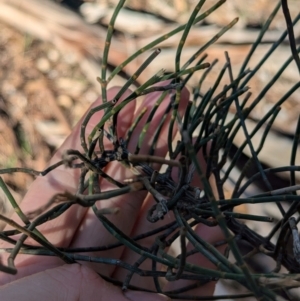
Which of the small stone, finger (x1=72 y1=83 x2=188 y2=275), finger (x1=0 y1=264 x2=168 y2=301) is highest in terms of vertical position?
the small stone

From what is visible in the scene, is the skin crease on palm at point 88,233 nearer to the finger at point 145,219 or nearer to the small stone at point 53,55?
the finger at point 145,219

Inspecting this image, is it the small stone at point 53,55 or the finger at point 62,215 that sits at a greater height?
the small stone at point 53,55

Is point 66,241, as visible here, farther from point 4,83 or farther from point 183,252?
point 4,83

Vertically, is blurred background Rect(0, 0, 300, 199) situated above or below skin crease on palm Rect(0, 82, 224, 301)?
above

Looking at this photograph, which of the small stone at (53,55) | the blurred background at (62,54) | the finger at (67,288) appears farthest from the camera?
the small stone at (53,55)

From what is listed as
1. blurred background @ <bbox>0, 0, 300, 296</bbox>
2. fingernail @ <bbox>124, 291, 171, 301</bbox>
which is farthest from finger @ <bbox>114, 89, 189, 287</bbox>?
blurred background @ <bbox>0, 0, 300, 296</bbox>

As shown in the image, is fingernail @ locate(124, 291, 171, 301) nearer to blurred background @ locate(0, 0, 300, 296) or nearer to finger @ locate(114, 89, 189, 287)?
finger @ locate(114, 89, 189, 287)

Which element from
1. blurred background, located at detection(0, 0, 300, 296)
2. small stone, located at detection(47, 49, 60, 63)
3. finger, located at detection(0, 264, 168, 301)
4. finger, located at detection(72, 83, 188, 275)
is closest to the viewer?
finger, located at detection(0, 264, 168, 301)

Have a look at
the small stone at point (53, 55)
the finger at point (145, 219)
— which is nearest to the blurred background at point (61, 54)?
the small stone at point (53, 55)
